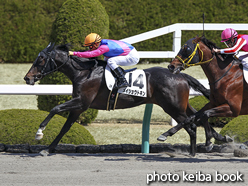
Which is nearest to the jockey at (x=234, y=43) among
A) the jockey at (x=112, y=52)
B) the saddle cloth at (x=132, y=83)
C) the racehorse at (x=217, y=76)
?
the racehorse at (x=217, y=76)

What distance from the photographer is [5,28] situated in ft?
38.7

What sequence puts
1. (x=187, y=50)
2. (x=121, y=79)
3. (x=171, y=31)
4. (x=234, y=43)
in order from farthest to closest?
(x=171, y=31) → (x=121, y=79) → (x=234, y=43) → (x=187, y=50)

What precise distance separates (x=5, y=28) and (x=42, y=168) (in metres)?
8.68

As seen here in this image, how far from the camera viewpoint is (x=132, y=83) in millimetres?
4898

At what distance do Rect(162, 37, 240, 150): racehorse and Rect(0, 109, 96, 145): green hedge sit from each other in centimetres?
157

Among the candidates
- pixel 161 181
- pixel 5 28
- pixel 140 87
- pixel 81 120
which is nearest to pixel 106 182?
pixel 161 181

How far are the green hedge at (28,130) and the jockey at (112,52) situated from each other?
1.15m

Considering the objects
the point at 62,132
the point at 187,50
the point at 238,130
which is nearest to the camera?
the point at 187,50

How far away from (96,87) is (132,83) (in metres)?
0.47

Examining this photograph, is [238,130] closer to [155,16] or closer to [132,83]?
[132,83]

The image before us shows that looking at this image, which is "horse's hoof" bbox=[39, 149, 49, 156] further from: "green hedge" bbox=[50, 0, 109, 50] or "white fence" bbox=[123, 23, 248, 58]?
"white fence" bbox=[123, 23, 248, 58]

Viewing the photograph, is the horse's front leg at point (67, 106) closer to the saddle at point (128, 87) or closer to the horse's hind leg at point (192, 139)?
the saddle at point (128, 87)

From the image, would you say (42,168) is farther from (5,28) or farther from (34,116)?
(5,28)

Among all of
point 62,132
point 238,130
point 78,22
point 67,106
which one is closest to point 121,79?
point 67,106
